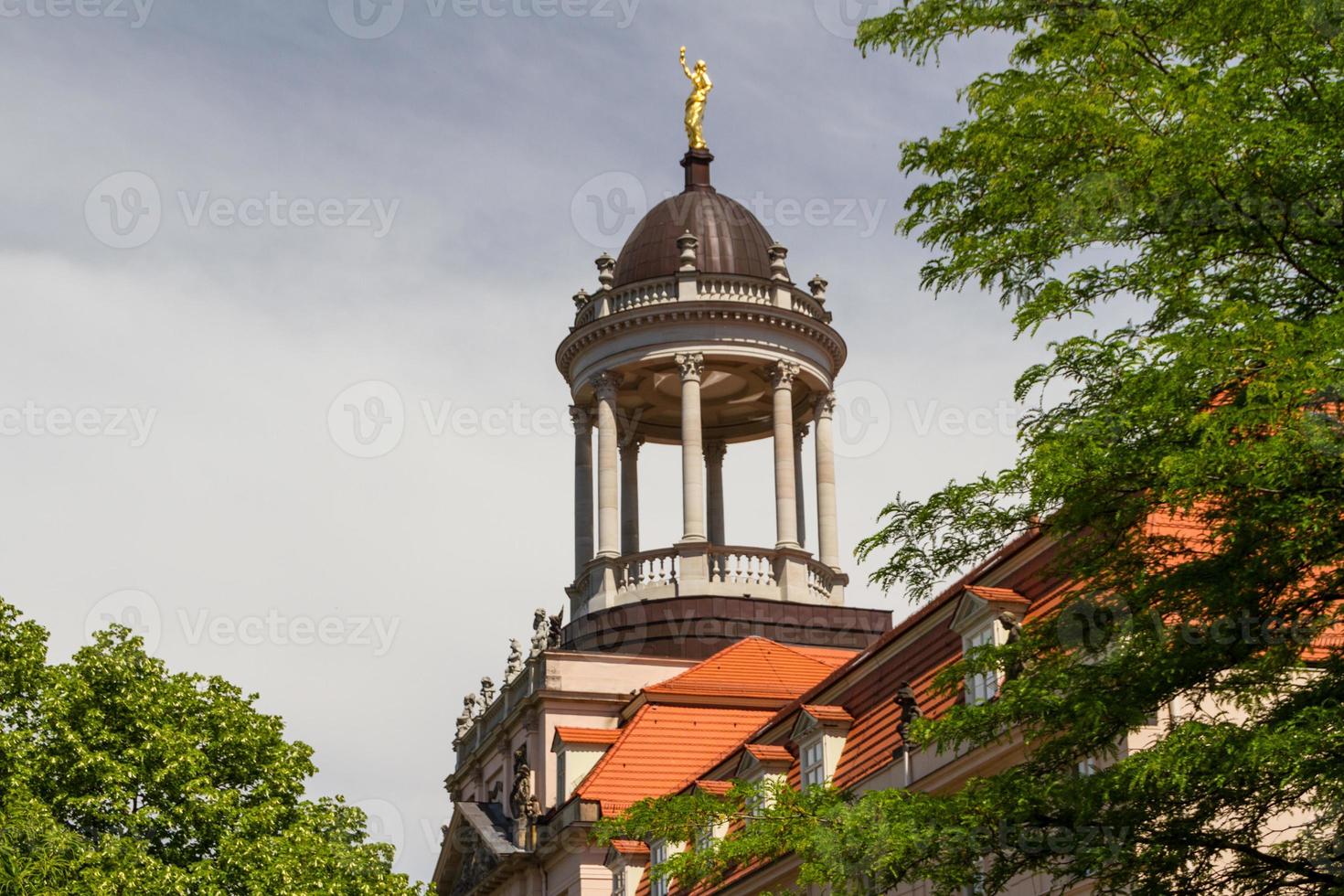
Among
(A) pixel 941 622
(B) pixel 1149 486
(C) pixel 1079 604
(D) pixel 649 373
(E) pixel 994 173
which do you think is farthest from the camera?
(D) pixel 649 373

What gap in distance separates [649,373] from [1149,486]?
43.3 metres

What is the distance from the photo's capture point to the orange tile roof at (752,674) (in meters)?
49.2

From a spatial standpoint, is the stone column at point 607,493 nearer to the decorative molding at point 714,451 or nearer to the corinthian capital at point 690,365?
the corinthian capital at point 690,365

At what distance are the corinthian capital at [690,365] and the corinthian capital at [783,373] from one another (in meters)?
2.13

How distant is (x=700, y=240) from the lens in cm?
5850

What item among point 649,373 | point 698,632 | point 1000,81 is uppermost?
point 649,373

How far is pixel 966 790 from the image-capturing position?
53.9ft

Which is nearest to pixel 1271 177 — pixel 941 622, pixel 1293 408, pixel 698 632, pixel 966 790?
pixel 1293 408

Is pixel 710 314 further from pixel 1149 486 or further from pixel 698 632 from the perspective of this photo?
pixel 1149 486

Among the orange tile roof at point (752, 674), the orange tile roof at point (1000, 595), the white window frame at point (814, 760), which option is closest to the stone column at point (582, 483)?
the orange tile roof at point (752, 674)

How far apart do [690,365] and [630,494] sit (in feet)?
22.0

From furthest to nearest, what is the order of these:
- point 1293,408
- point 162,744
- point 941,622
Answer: point 162,744, point 941,622, point 1293,408

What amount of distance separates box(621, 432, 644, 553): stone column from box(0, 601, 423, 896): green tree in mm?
18704

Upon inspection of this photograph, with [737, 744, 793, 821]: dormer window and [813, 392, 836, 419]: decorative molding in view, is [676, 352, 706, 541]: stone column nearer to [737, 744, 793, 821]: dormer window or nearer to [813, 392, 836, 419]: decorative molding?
[813, 392, 836, 419]: decorative molding
